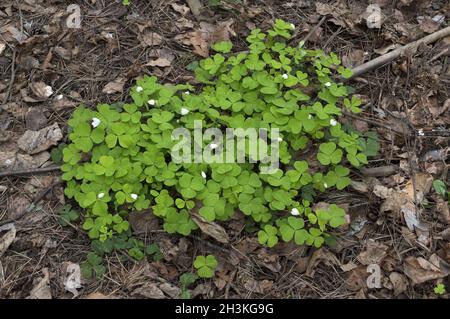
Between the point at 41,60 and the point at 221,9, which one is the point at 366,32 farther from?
the point at 41,60

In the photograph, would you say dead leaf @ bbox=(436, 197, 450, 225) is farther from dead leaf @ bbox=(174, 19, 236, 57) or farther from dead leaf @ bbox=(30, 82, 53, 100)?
dead leaf @ bbox=(30, 82, 53, 100)

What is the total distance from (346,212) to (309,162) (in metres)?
0.43

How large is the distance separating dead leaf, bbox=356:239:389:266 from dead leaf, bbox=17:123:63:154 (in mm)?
2213

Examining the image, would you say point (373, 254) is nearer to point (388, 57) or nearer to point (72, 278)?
point (388, 57)

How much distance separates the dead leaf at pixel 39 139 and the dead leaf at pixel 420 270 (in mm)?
2481

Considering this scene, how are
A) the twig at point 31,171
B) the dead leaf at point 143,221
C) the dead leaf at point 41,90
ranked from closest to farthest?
the dead leaf at point 143,221 < the twig at point 31,171 < the dead leaf at point 41,90

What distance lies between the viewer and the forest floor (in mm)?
2666

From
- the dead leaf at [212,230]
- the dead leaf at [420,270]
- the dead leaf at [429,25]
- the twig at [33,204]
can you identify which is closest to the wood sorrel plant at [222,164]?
the dead leaf at [212,230]

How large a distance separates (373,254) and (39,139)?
240 cm

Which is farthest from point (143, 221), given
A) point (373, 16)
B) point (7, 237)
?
point (373, 16)

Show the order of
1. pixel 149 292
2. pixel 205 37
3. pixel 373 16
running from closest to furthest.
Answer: pixel 149 292, pixel 205 37, pixel 373 16

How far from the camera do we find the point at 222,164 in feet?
9.12

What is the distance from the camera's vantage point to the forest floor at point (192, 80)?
2.67 metres

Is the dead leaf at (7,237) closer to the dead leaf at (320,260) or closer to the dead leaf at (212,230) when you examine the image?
the dead leaf at (212,230)
